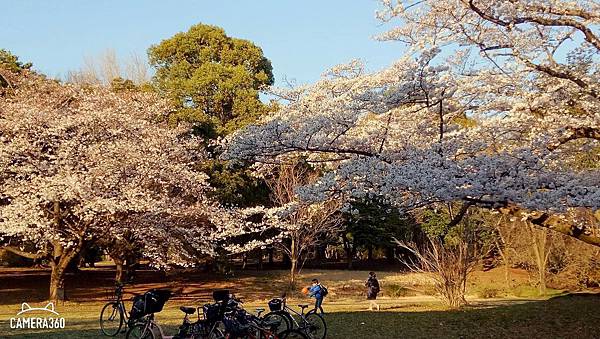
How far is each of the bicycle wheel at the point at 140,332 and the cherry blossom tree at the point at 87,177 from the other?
20.6 ft

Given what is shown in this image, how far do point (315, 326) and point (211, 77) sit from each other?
53.6 feet

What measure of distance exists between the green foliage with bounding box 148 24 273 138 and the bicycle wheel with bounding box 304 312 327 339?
1411 centimetres

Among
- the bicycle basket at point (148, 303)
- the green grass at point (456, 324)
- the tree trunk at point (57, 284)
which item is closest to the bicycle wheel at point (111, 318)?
the green grass at point (456, 324)

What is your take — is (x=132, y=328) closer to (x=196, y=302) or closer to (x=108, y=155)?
(x=108, y=155)

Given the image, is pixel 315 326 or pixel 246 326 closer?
pixel 246 326

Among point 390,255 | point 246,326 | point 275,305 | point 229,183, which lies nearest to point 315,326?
point 275,305

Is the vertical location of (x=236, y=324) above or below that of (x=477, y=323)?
above

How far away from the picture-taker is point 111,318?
28.9 ft

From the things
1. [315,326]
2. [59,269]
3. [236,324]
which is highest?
[59,269]

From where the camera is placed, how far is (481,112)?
345 inches

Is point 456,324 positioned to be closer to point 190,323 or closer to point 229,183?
point 190,323

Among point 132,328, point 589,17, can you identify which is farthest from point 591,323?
point 132,328

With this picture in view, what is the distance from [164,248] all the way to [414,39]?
11606 millimetres

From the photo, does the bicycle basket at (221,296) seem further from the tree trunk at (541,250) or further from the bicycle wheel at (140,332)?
the tree trunk at (541,250)
